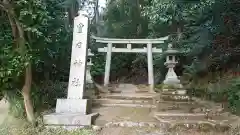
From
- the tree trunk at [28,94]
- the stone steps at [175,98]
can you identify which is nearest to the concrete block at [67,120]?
the tree trunk at [28,94]

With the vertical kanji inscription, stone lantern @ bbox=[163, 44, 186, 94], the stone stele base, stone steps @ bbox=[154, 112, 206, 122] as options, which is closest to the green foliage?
stone steps @ bbox=[154, 112, 206, 122]

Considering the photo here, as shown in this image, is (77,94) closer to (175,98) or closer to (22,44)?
(22,44)

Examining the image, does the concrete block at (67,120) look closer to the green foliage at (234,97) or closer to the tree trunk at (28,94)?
the tree trunk at (28,94)

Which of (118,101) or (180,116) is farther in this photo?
(118,101)

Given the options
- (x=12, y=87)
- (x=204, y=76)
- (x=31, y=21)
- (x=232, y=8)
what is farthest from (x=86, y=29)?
(x=204, y=76)

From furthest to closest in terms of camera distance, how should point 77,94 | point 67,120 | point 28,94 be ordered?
point 77,94 < point 28,94 < point 67,120

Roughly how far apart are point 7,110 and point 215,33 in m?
7.03

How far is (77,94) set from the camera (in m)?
7.51

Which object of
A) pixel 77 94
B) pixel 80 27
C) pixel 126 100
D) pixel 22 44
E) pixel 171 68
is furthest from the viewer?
pixel 171 68

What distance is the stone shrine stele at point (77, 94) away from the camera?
6699 mm

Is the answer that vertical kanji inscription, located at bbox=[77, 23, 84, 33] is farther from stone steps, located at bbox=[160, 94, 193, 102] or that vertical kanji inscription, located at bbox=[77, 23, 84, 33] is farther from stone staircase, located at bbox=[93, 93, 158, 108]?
stone steps, located at bbox=[160, 94, 193, 102]

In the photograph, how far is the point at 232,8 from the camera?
8172mm

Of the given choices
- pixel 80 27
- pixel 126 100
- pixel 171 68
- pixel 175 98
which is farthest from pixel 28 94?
pixel 171 68

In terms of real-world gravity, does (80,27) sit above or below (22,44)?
above
